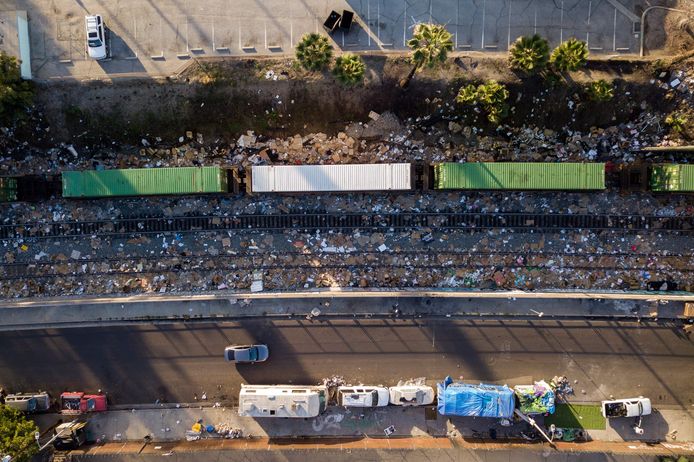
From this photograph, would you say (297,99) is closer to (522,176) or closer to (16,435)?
(522,176)

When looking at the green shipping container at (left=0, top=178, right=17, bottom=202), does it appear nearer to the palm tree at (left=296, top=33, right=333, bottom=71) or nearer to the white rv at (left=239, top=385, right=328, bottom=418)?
the white rv at (left=239, top=385, right=328, bottom=418)

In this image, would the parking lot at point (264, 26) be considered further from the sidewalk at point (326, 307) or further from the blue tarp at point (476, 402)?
the blue tarp at point (476, 402)

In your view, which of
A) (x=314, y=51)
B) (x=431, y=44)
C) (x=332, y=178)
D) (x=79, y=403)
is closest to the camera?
(x=431, y=44)

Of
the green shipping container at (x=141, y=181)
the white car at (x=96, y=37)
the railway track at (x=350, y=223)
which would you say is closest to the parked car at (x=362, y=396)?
the railway track at (x=350, y=223)

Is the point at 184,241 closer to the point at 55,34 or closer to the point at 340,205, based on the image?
the point at 340,205

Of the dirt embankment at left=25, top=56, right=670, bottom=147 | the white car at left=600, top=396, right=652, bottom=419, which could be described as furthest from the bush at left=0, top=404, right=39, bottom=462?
the white car at left=600, top=396, right=652, bottom=419

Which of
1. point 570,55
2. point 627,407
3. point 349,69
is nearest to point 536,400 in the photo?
point 627,407

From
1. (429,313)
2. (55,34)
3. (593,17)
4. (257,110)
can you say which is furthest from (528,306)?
(55,34)
